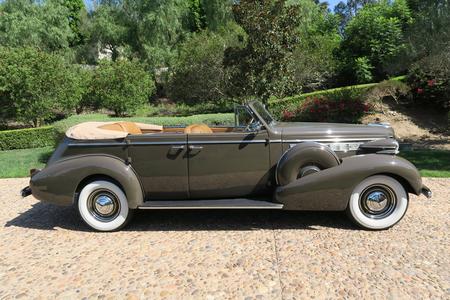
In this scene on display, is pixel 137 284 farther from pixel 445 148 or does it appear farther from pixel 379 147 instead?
pixel 445 148

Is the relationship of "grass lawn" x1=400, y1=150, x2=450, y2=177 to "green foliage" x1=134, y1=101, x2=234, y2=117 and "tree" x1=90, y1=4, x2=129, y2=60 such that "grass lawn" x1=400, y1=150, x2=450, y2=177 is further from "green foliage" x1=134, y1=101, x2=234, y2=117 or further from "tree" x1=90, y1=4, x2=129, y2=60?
"tree" x1=90, y1=4, x2=129, y2=60

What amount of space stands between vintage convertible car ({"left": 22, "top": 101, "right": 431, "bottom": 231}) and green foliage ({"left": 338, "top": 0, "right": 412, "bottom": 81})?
1862cm

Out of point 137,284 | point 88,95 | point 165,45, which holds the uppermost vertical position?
point 165,45

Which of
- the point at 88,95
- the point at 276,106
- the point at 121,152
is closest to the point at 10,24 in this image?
the point at 88,95

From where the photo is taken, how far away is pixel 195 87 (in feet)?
66.1

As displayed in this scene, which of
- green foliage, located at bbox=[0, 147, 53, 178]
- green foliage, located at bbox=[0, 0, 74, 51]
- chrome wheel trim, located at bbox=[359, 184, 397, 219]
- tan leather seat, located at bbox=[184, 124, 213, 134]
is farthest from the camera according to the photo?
green foliage, located at bbox=[0, 0, 74, 51]

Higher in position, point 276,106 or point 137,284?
point 276,106

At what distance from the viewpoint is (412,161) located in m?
8.02

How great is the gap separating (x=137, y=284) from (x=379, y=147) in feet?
10.3

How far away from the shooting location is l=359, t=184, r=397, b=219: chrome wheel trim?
166 inches

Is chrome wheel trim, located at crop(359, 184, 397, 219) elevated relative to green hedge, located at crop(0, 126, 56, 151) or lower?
lower

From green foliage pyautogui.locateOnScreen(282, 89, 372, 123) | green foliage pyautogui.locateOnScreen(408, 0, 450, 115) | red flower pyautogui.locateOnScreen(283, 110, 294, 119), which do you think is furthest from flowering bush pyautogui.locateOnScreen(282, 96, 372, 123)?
green foliage pyautogui.locateOnScreen(408, 0, 450, 115)

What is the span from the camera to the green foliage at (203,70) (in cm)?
1875

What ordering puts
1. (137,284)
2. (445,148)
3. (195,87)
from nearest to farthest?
(137,284) < (445,148) < (195,87)
